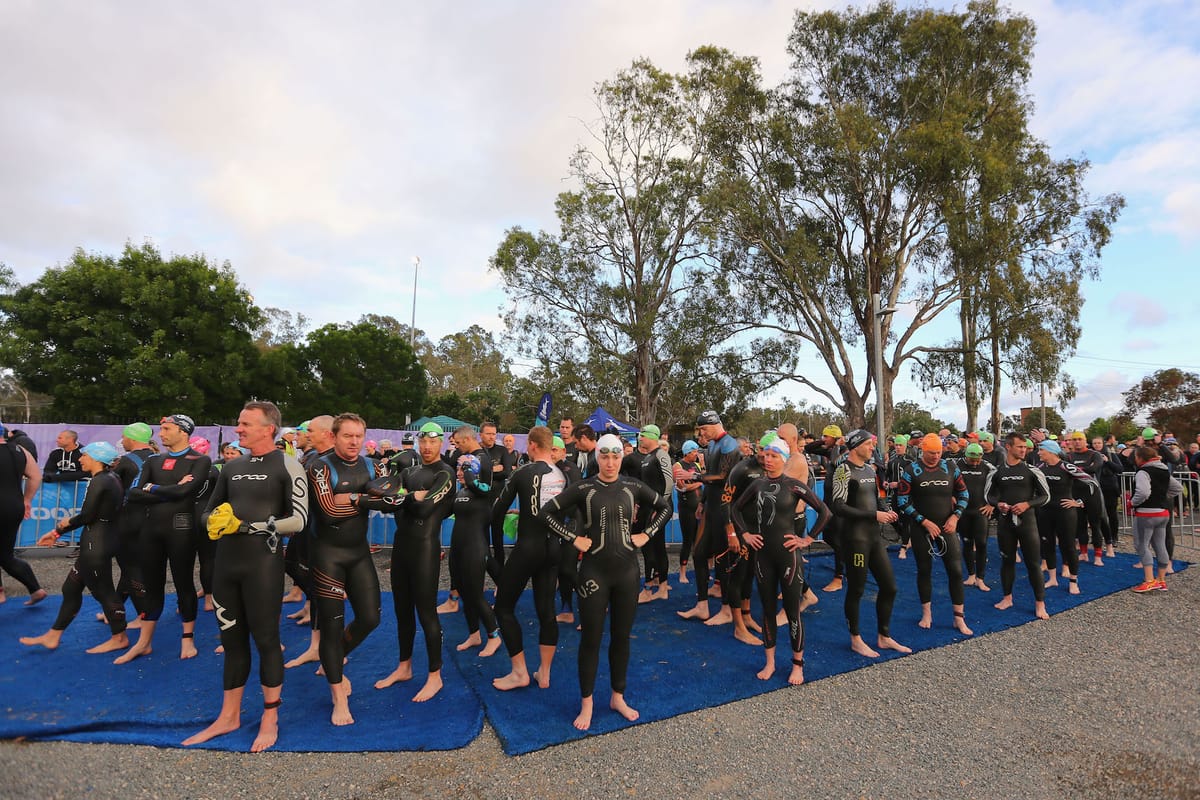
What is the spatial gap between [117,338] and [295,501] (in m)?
26.5

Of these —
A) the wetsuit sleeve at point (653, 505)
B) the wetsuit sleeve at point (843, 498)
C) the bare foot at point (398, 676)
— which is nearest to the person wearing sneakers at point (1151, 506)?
the wetsuit sleeve at point (843, 498)

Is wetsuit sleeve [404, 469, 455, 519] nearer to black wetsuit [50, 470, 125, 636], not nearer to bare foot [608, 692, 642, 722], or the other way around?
bare foot [608, 692, 642, 722]

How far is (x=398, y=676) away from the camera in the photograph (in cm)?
502

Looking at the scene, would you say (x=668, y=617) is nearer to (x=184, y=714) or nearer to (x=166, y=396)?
(x=184, y=714)

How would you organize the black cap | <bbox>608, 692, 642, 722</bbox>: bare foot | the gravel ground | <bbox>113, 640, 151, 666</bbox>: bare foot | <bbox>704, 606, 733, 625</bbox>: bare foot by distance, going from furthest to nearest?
1. <bbox>704, 606, 733, 625</bbox>: bare foot
2. the black cap
3. <bbox>113, 640, 151, 666</bbox>: bare foot
4. <bbox>608, 692, 642, 722</bbox>: bare foot
5. the gravel ground

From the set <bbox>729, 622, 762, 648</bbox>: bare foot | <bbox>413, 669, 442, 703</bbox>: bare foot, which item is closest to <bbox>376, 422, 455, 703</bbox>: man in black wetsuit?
<bbox>413, 669, 442, 703</bbox>: bare foot

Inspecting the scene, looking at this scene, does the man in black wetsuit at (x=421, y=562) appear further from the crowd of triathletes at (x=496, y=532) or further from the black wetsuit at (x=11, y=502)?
the black wetsuit at (x=11, y=502)

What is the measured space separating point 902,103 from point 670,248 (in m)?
10.5

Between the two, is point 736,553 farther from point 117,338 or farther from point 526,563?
point 117,338

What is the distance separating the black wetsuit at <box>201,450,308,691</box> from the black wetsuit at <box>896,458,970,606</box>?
606cm

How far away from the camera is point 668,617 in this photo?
7.09 m

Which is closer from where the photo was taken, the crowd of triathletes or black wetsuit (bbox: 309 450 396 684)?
the crowd of triathletes

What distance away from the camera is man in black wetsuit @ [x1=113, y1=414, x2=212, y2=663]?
5.55 meters

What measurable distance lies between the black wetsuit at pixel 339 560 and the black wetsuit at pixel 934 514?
5.51 m
